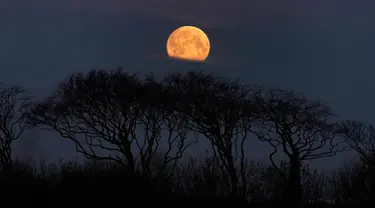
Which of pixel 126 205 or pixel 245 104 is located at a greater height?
pixel 245 104

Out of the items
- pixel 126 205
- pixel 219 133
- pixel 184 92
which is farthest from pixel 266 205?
pixel 126 205

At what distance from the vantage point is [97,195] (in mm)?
25484

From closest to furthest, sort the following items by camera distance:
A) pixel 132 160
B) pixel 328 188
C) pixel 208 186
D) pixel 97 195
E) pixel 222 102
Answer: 1. pixel 97 195
2. pixel 132 160
3. pixel 222 102
4. pixel 208 186
5. pixel 328 188

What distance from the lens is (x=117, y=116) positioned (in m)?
48.9

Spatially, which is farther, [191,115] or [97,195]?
[191,115]

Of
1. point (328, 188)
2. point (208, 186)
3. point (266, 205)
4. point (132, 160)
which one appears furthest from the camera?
point (328, 188)

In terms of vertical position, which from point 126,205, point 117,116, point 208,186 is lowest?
point 126,205

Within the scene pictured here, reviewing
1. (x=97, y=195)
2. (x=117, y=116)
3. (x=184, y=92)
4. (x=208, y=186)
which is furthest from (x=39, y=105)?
(x=97, y=195)

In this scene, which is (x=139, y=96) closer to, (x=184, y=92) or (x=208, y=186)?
(x=184, y=92)

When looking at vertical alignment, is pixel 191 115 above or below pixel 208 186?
above

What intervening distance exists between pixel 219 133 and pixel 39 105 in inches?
598

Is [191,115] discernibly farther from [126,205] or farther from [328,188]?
[126,205]

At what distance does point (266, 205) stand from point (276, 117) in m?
A: 9.41

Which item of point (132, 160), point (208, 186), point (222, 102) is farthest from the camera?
point (208, 186)
